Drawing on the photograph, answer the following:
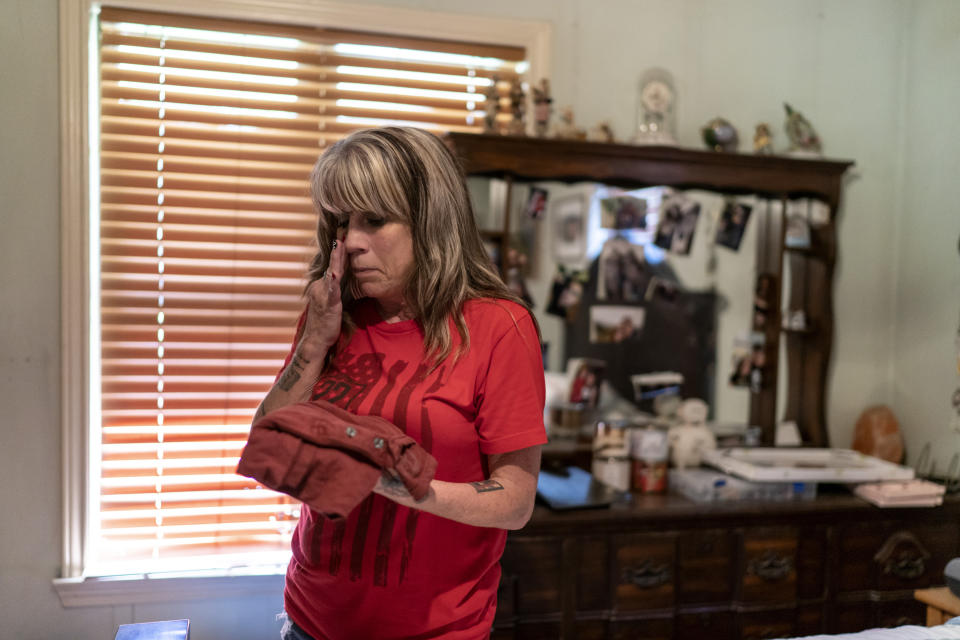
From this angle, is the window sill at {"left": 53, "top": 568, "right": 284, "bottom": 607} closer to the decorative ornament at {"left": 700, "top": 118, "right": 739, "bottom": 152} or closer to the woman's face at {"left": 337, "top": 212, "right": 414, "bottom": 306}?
the woman's face at {"left": 337, "top": 212, "right": 414, "bottom": 306}

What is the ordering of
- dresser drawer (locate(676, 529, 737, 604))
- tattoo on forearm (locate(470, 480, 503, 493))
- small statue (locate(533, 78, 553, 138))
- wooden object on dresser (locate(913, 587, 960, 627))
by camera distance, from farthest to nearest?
A: 1. small statue (locate(533, 78, 553, 138))
2. dresser drawer (locate(676, 529, 737, 604))
3. wooden object on dresser (locate(913, 587, 960, 627))
4. tattoo on forearm (locate(470, 480, 503, 493))

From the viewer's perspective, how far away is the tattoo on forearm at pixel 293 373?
119 centimetres

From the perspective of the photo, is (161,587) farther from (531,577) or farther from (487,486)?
(487,486)

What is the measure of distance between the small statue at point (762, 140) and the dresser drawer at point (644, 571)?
136cm

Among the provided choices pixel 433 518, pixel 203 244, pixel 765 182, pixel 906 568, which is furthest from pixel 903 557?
pixel 203 244

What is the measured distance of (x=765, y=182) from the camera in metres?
2.41

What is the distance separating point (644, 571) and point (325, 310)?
4.31ft

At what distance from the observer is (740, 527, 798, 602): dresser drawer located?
2.05m

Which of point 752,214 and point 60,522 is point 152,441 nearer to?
point 60,522

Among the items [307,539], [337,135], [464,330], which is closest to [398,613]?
[307,539]

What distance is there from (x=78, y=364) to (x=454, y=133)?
1.36 metres

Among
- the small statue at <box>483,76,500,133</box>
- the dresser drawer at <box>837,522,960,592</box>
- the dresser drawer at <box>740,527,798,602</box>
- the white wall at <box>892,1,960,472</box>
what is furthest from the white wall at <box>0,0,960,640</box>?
the dresser drawer at <box>740,527,798,602</box>

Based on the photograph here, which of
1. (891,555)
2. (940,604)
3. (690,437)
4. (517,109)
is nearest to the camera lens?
(940,604)

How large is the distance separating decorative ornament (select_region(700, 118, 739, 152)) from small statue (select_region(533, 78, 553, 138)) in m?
0.59
